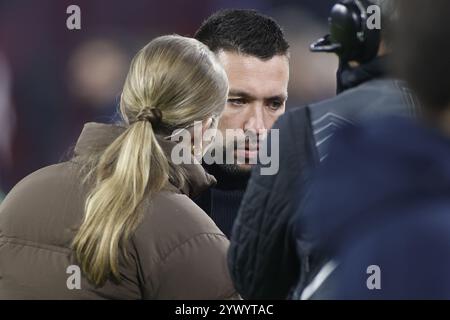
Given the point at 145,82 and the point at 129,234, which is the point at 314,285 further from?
the point at 145,82

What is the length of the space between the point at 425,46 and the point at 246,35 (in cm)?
185

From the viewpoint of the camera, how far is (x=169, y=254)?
1.43 m

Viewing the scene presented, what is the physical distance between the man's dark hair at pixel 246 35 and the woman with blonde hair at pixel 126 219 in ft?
3.38

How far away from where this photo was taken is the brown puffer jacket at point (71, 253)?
1.43 metres

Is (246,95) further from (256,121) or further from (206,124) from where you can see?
(206,124)

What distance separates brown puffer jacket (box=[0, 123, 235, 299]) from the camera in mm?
1434

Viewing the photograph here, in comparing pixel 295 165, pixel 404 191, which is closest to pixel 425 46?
pixel 404 191

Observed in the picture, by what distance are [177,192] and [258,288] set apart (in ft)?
1.22

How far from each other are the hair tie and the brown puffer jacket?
111 mm

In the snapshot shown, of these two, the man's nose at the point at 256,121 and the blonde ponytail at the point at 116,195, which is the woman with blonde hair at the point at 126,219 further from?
the man's nose at the point at 256,121

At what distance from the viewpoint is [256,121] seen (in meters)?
2.46

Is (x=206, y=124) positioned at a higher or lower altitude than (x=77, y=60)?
Result: higher

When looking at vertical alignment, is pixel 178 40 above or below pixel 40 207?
above
